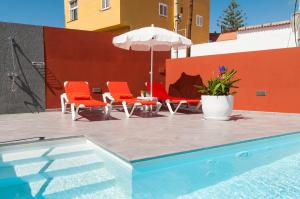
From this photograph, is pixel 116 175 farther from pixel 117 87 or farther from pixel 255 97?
pixel 255 97

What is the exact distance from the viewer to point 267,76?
945 cm

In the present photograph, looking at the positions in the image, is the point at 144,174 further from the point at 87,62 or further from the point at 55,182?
the point at 87,62

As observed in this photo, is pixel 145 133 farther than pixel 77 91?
No

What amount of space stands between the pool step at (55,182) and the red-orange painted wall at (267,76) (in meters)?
7.35

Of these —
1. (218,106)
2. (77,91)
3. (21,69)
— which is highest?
(21,69)

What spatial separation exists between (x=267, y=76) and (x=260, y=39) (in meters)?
9.95

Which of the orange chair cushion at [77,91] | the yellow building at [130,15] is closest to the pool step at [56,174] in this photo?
the orange chair cushion at [77,91]

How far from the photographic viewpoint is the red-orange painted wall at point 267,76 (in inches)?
349

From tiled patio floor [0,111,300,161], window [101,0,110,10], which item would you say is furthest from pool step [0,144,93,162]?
window [101,0,110,10]

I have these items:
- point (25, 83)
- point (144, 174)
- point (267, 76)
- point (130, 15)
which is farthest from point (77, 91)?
point (130, 15)

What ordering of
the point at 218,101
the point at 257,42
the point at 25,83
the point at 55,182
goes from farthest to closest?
the point at 257,42
the point at 25,83
the point at 218,101
the point at 55,182

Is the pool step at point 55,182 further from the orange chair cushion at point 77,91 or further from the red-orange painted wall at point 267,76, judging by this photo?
the red-orange painted wall at point 267,76

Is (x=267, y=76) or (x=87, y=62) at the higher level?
(x=87, y=62)

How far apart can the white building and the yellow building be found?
389cm
